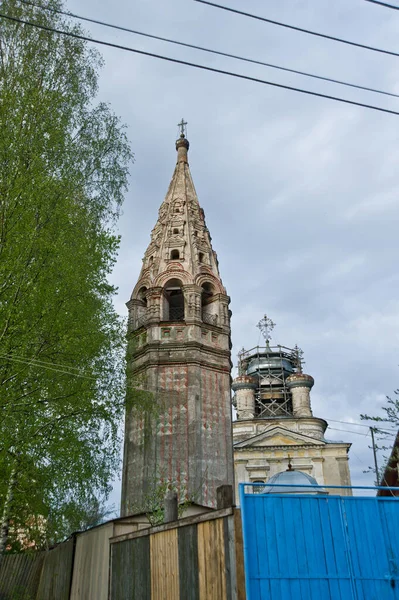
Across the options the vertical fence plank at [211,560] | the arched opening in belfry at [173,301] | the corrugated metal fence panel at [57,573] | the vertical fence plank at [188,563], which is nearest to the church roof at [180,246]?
the arched opening in belfry at [173,301]

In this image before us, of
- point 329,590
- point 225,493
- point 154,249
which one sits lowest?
point 329,590

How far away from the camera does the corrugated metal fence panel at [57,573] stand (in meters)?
13.3

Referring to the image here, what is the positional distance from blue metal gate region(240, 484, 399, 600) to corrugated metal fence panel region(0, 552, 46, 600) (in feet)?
34.4

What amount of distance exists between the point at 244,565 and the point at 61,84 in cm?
1188

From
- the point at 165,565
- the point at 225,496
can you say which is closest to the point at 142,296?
the point at 165,565

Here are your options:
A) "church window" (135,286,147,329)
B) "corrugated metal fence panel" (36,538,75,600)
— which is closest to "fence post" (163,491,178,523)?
"corrugated metal fence panel" (36,538,75,600)

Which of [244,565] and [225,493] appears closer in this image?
[244,565]

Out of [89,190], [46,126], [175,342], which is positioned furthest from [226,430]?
[46,126]

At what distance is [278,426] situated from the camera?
41781 millimetres

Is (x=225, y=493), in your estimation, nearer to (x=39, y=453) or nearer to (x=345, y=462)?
(x=39, y=453)

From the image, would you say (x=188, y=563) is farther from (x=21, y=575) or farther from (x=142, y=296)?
(x=142, y=296)

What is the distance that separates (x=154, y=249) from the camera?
28.0 meters

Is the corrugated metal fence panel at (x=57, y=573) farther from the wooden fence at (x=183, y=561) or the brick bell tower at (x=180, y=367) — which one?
the brick bell tower at (x=180, y=367)

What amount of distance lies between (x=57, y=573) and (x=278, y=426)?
2940 centimetres
